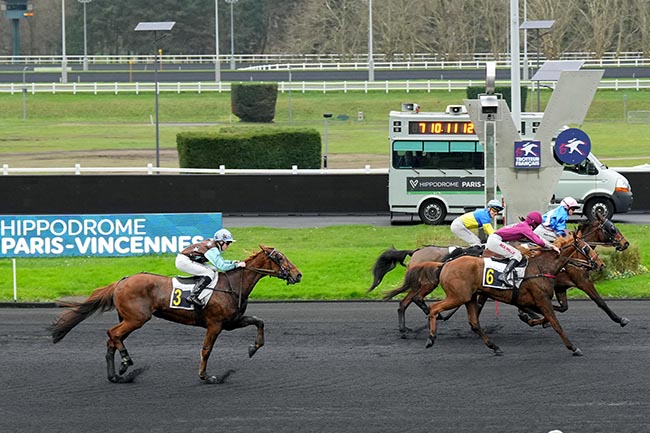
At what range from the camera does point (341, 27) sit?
77.4 meters

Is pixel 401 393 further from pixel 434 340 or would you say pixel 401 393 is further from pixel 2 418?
pixel 2 418

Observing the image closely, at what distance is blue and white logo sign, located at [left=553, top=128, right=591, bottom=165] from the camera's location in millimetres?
18766

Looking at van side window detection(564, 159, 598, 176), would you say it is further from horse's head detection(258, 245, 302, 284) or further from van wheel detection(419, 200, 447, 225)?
horse's head detection(258, 245, 302, 284)

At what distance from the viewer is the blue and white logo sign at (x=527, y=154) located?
772 inches

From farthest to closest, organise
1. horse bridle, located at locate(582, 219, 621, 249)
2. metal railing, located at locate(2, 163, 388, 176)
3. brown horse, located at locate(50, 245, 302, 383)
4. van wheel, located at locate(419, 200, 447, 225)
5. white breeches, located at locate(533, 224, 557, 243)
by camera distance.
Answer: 1. metal railing, located at locate(2, 163, 388, 176)
2. van wheel, located at locate(419, 200, 447, 225)
3. white breeches, located at locate(533, 224, 557, 243)
4. horse bridle, located at locate(582, 219, 621, 249)
5. brown horse, located at locate(50, 245, 302, 383)

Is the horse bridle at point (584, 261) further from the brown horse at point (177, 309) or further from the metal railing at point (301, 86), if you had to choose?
the metal railing at point (301, 86)

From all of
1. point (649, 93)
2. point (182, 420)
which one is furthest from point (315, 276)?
point (649, 93)

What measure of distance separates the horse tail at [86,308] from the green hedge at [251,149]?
20.8 meters

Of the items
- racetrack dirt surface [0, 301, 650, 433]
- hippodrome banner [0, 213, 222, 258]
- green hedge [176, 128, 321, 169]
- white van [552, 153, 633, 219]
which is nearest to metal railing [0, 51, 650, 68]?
green hedge [176, 128, 321, 169]

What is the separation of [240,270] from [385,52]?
64.2m

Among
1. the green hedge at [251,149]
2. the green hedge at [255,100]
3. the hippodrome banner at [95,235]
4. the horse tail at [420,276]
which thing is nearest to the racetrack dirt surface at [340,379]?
the horse tail at [420,276]

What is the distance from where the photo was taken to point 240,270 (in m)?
13.0

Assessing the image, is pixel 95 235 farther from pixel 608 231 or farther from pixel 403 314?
pixel 608 231

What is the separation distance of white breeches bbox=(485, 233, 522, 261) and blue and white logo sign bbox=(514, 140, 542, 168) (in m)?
5.43
